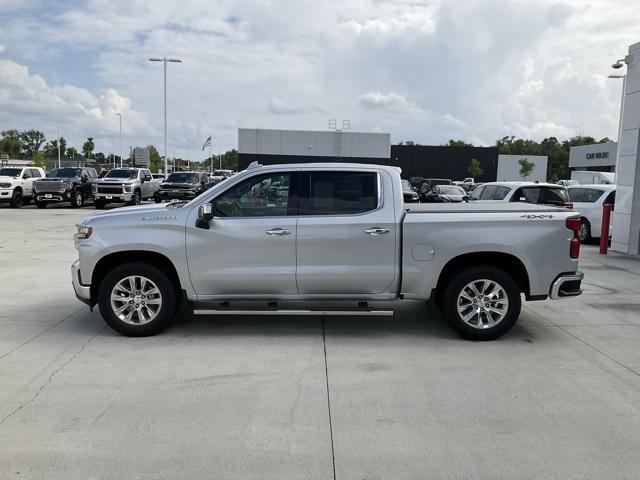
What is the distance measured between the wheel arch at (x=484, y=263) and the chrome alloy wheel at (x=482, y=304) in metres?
0.23

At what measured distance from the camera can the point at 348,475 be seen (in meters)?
3.43

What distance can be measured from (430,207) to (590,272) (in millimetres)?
5503

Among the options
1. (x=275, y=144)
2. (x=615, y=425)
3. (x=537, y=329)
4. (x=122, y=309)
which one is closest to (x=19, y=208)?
(x=122, y=309)

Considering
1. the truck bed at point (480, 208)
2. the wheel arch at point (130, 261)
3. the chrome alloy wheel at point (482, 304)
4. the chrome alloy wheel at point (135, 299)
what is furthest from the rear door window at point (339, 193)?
the chrome alloy wheel at point (135, 299)

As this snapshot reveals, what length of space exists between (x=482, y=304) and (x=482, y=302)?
2 cm

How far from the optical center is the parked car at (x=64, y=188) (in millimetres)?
26344

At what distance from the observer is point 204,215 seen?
590cm

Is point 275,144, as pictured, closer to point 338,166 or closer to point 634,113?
point 634,113

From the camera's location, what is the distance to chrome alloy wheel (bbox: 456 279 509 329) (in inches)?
237

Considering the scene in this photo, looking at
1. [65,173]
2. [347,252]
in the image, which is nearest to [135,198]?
[65,173]

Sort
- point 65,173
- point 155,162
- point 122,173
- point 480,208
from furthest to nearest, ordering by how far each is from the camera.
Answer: point 155,162, point 122,173, point 65,173, point 480,208

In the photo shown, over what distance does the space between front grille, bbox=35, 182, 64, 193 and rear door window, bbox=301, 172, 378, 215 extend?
2341cm

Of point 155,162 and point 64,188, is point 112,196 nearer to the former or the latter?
point 64,188

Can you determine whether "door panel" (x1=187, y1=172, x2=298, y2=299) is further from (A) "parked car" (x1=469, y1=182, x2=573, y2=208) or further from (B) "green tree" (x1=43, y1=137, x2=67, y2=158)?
(B) "green tree" (x1=43, y1=137, x2=67, y2=158)
